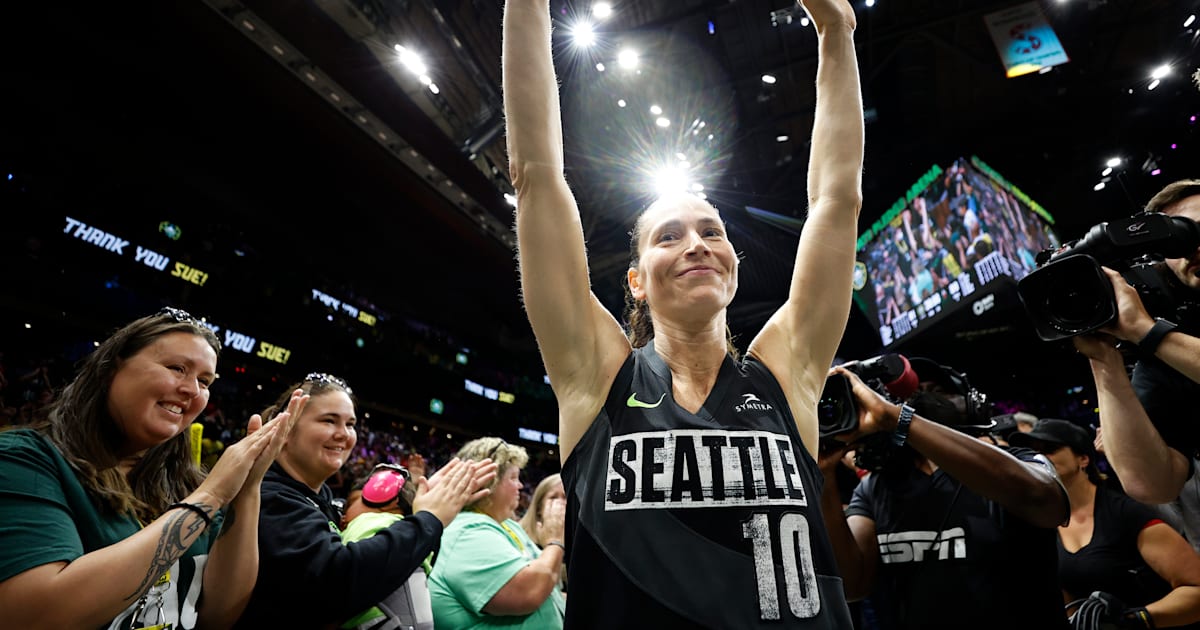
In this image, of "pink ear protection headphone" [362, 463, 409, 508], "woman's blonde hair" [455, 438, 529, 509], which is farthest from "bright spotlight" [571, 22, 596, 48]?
"pink ear protection headphone" [362, 463, 409, 508]

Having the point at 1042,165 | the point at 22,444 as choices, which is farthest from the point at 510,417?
the point at 22,444

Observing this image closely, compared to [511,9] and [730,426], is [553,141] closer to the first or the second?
[511,9]

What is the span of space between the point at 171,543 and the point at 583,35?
790 centimetres

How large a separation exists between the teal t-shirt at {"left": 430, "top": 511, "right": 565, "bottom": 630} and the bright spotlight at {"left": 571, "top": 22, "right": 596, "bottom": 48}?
7.00m

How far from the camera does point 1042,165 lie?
9.55 m

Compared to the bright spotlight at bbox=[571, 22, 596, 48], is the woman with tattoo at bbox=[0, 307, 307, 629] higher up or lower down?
lower down

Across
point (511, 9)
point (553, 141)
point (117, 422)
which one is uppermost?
point (511, 9)

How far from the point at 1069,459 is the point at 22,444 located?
3.76 meters

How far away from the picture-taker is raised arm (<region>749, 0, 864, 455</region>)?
1.24 meters

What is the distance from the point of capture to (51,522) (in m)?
1.25

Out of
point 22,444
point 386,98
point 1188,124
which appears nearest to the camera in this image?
point 22,444

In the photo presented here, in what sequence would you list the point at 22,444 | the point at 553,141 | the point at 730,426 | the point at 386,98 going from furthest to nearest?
the point at 386,98 → the point at 22,444 → the point at 553,141 → the point at 730,426

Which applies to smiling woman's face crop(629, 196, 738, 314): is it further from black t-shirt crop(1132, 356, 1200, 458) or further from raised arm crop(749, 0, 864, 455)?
black t-shirt crop(1132, 356, 1200, 458)

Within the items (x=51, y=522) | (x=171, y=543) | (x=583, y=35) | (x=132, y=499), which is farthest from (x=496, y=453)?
(x=583, y=35)
